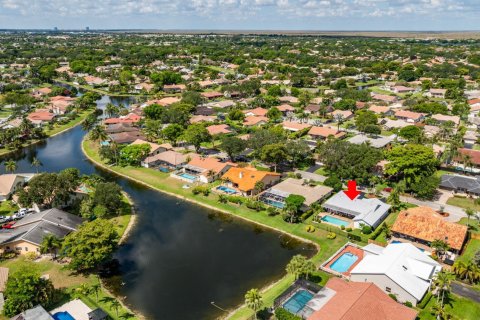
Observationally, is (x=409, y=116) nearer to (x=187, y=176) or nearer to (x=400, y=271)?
(x=187, y=176)

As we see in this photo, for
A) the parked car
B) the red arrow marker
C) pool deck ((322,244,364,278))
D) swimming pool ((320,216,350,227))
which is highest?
the red arrow marker

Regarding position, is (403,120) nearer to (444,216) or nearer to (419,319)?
(444,216)

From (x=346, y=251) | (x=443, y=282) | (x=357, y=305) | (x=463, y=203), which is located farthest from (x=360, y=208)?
(x=357, y=305)

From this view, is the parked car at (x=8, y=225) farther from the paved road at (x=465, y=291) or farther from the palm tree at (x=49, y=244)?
the paved road at (x=465, y=291)

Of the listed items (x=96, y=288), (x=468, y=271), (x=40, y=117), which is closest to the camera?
(x=96, y=288)

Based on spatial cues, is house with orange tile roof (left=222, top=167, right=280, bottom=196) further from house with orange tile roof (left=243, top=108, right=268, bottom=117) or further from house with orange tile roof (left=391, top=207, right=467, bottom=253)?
house with orange tile roof (left=243, top=108, right=268, bottom=117)

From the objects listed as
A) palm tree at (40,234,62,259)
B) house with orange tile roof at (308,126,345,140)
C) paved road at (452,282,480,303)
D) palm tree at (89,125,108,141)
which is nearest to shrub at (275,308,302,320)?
paved road at (452,282,480,303)

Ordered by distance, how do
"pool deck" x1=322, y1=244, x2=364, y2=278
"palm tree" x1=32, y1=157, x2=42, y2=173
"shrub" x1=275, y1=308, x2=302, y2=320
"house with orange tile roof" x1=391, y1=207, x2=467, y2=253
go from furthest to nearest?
1. "palm tree" x1=32, y1=157, x2=42, y2=173
2. "house with orange tile roof" x1=391, y1=207, x2=467, y2=253
3. "pool deck" x1=322, y1=244, x2=364, y2=278
4. "shrub" x1=275, y1=308, x2=302, y2=320
